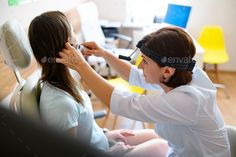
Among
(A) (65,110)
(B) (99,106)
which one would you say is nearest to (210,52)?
(B) (99,106)

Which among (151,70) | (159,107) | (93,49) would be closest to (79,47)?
(93,49)

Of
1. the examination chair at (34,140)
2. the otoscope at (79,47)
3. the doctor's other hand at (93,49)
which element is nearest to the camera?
the examination chair at (34,140)

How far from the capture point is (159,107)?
938 mm

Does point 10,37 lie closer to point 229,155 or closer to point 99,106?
point 229,155

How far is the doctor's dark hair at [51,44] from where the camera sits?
101 centimetres

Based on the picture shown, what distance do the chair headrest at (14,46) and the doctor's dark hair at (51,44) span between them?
56 millimetres

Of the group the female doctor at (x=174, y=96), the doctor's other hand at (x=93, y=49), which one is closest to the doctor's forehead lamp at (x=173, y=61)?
the female doctor at (x=174, y=96)

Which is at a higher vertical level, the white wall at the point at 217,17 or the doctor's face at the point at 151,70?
the doctor's face at the point at 151,70

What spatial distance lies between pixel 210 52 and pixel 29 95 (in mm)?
2775

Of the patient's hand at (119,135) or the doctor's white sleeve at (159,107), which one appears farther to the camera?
the patient's hand at (119,135)

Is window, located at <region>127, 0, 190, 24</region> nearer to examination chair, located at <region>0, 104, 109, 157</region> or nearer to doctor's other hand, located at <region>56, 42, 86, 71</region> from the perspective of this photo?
doctor's other hand, located at <region>56, 42, 86, 71</region>

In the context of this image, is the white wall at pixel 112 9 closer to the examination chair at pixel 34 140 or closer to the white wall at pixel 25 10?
the white wall at pixel 25 10

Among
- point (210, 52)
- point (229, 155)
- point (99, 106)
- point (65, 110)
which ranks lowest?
point (99, 106)

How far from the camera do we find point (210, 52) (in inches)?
128
